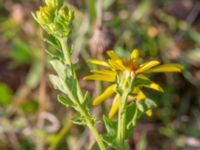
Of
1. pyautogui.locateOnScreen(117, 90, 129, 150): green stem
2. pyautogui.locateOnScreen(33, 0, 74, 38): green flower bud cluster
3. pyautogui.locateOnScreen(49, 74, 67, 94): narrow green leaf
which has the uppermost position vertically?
pyautogui.locateOnScreen(33, 0, 74, 38): green flower bud cluster

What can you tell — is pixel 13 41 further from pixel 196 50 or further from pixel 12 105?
pixel 196 50

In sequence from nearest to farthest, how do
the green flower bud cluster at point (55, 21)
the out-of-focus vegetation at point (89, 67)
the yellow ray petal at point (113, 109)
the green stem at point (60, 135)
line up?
the green flower bud cluster at point (55, 21) < the yellow ray petal at point (113, 109) < the green stem at point (60, 135) < the out-of-focus vegetation at point (89, 67)

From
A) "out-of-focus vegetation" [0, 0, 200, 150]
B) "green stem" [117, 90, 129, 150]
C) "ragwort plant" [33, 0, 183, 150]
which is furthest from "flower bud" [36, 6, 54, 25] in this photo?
"out-of-focus vegetation" [0, 0, 200, 150]

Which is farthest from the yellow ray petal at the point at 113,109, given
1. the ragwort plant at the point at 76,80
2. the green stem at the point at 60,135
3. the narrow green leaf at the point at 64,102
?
the green stem at the point at 60,135

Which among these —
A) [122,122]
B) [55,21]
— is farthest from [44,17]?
[122,122]

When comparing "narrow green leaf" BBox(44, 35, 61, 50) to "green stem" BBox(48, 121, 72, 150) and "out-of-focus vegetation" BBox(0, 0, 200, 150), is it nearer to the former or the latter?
"out-of-focus vegetation" BBox(0, 0, 200, 150)

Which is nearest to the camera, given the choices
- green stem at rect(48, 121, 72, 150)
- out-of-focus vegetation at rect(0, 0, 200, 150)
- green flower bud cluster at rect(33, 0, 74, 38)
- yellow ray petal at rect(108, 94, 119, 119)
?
green flower bud cluster at rect(33, 0, 74, 38)

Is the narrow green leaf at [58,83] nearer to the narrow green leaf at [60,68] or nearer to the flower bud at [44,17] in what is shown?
the narrow green leaf at [60,68]

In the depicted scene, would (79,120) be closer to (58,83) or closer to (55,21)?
(58,83)
